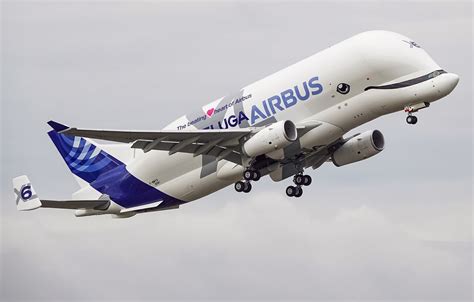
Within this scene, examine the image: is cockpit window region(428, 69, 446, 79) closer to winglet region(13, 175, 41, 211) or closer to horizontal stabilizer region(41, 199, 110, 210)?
horizontal stabilizer region(41, 199, 110, 210)

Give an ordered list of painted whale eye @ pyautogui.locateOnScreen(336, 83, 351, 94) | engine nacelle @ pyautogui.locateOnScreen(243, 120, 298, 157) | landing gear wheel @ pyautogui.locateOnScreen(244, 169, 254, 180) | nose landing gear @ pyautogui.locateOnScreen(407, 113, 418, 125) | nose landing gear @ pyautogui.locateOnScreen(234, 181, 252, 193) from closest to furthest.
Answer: engine nacelle @ pyautogui.locateOnScreen(243, 120, 298, 157), nose landing gear @ pyautogui.locateOnScreen(407, 113, 418, 125), painted whale eye @ pyautogui.locateOnScreen(336, 83, 351, 94), landing gear wheel @ pyautogui.locateOnScreen(244, 169, 254, 180), nose landing gear @ pyautogui.locateOnScreen(234, 181, 252, 193)

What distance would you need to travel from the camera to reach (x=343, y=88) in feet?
190

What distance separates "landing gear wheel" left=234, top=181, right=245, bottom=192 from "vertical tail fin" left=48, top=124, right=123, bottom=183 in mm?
7790

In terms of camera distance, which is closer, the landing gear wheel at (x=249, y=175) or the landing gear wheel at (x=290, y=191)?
the landing gear wheel at (x=249, y=175)

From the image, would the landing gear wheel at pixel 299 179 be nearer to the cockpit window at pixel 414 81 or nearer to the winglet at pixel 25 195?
the cockpit window at pixel 414 81

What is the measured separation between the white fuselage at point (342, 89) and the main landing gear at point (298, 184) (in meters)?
3.83

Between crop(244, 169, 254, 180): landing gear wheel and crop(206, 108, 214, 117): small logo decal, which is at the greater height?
crop(206, 108, 214, 117): small logo decal

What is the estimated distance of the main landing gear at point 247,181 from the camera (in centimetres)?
6016

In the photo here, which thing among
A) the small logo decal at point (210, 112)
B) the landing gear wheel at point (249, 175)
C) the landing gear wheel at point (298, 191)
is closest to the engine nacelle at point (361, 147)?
the landing gear wheel at point (298, 191)

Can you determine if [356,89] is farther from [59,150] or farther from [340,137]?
[59,150]

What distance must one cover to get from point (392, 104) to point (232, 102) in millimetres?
7874

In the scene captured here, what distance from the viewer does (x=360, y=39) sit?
58250mm

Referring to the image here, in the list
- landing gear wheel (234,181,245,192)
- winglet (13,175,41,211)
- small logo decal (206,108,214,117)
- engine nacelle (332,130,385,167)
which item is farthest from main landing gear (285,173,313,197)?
winglet (13,175,41,211)

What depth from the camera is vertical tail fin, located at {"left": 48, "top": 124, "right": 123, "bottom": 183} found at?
6762cm
